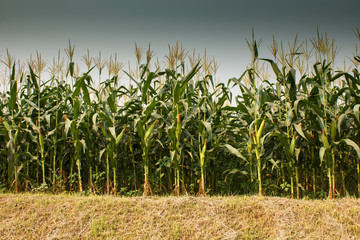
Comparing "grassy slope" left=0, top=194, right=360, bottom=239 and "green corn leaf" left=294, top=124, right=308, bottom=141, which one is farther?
"green corn leaf" left=294, top=124, right=308, bottom=141

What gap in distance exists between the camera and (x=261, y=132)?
163 inches

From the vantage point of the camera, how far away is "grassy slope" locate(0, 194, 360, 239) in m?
3.23

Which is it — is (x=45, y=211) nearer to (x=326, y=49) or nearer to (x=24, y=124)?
(x=24, y=124)

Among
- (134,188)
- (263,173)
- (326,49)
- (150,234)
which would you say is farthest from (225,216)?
(326,49)

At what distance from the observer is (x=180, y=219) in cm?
345

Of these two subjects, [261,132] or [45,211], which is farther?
[261,132]

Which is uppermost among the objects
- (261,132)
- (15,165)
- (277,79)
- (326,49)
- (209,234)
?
(326,49)

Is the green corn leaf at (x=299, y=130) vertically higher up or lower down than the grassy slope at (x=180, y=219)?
higher up

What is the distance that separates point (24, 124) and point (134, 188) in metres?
2.19

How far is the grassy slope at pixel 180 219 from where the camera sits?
3.23 meters

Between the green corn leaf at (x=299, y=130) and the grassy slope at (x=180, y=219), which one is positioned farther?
the green corn leaf at (x=299, y=130)

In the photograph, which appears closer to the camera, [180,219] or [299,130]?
[180,219]

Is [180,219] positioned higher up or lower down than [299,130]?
lower down

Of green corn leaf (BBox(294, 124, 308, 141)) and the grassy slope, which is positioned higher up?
green corn leaf (BBox(294, 124, 308, 141))
